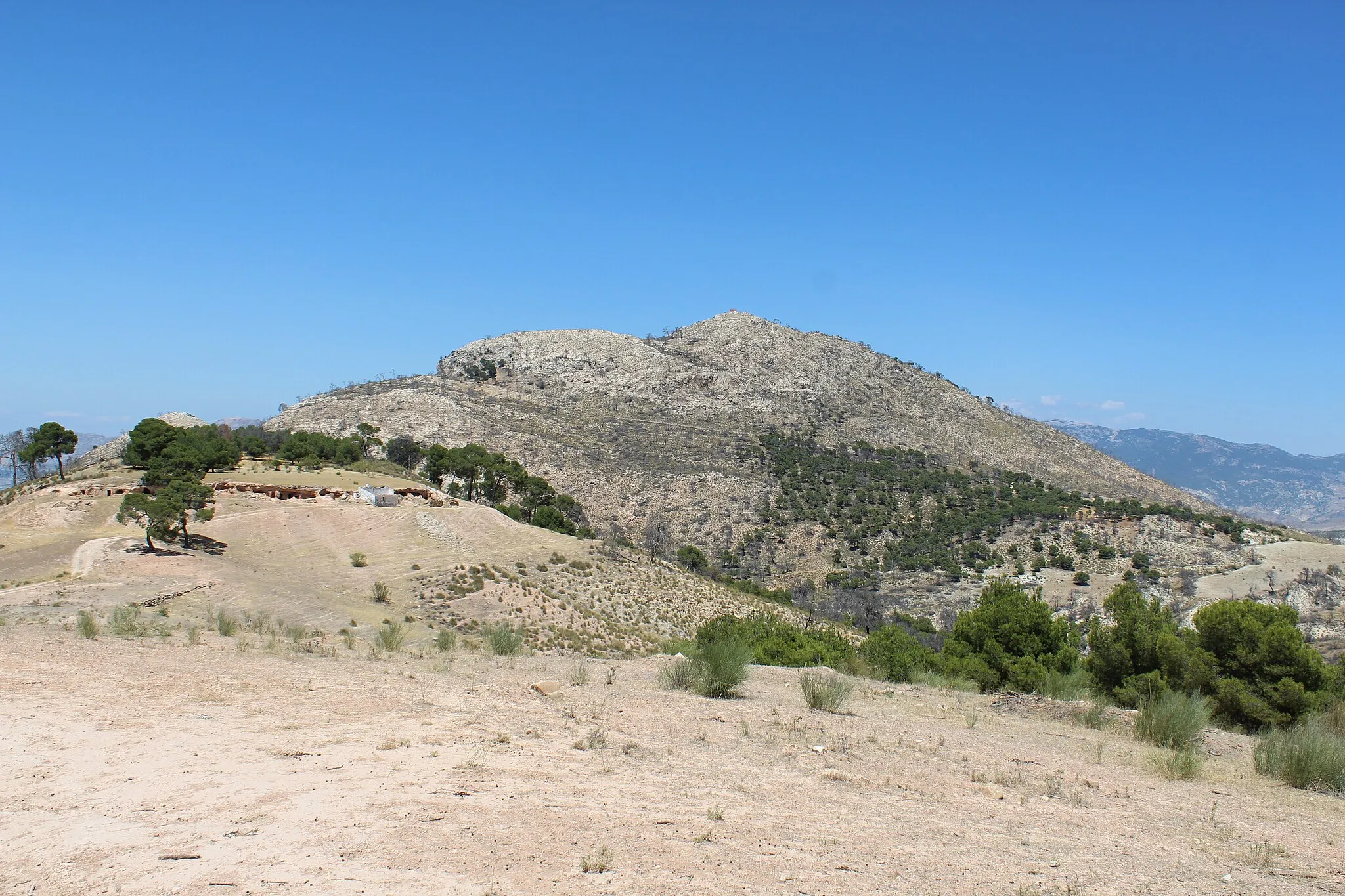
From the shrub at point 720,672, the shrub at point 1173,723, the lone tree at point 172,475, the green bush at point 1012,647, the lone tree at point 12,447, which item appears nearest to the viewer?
the shrub at point 1173,723

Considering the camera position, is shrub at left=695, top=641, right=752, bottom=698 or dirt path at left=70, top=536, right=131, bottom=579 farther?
dirt path at left=70, top=536, right=131, bottom=579

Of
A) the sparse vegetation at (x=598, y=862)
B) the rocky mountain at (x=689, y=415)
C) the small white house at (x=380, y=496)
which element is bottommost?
the sparse vegetation at (x=598, y=862)

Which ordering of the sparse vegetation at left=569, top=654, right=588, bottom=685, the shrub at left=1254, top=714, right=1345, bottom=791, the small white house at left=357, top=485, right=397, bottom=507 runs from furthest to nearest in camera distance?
the small white house at left=357, top=485, right=397, bottom=507, the sparse vegetation at left=569, top=654, right=588, bottom=685, the shrub at left=1254, top=714, right=1345, bottom=791

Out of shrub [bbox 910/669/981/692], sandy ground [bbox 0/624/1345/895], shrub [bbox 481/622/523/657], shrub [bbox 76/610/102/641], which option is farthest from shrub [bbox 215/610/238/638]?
shrub [bbox 910/669/981/692]

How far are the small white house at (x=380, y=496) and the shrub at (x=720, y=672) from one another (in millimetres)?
34521

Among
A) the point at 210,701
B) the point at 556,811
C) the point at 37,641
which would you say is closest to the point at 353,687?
the point at 210,701

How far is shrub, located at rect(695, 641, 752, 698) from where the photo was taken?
13.7 meters

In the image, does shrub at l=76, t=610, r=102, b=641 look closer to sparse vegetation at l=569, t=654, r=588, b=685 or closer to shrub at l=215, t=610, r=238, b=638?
shrub at l=215, t=610, r=238, b=638

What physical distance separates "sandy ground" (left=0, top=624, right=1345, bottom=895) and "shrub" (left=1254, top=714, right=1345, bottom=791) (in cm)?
43

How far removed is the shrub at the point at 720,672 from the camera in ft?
45.0

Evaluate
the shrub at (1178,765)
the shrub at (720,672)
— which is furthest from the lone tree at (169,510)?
the shrub at (1178,765)

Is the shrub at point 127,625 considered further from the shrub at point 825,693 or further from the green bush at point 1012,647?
the green bush at point 1012,647

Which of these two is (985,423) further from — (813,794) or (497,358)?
(813,794)

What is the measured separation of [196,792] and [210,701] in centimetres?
372
